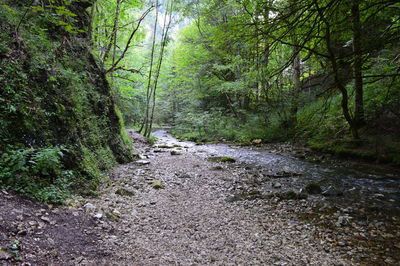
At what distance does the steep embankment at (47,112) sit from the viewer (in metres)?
3.05

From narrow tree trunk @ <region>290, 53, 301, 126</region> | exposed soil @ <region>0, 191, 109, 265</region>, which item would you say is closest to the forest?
exposed soil @ <region>0, 191, 109, 265</region>

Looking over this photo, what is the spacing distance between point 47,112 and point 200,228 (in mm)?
3536

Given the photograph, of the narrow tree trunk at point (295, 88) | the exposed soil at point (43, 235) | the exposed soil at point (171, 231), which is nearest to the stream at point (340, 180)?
the exposed soil at point (171, 231)

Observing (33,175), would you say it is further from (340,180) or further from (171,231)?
(340,180)

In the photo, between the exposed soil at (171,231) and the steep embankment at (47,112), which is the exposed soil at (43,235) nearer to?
the exposed soil at (171,231)

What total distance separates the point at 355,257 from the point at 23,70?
6.06 metres

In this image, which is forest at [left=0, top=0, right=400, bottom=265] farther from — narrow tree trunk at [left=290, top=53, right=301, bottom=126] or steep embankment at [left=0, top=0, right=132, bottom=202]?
narrow tree trunk at [left=290, top=53, right=301, bottom=126]

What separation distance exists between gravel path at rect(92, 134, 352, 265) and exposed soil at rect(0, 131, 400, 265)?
0.01 m

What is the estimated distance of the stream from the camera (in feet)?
14.1

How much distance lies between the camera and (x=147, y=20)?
1401 centimetres

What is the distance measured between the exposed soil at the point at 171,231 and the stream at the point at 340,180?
0.82m

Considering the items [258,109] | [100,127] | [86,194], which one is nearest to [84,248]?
[86,194]

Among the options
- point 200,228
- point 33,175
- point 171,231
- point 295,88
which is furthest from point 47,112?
point 295,88

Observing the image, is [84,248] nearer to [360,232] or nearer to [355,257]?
[355,257]
